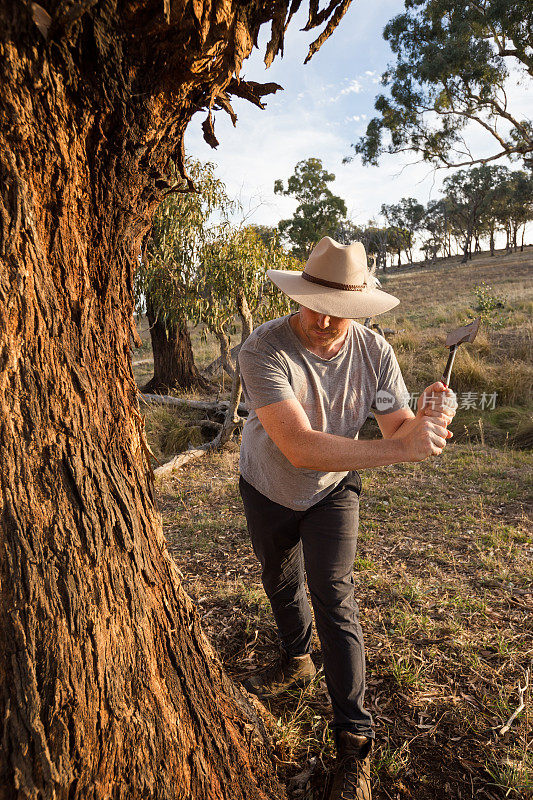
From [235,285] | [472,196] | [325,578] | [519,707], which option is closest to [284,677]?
[325,578]

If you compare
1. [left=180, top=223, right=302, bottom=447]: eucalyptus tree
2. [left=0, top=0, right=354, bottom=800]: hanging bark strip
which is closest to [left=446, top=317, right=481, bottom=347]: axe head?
[left=0, top=0, right=354, bottom=800]: hanging bark strip

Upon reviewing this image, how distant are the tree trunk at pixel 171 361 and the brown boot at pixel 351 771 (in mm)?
8550

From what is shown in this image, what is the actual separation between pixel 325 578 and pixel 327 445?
560 millimetres

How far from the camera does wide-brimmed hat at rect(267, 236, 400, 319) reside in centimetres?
203

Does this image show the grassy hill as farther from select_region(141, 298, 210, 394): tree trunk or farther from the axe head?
select_region(141, 298, 210, 394): tree trunk

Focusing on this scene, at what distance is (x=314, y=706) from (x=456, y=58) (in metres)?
14.4

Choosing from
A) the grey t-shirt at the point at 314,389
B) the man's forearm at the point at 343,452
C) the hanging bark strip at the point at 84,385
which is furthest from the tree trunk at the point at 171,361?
the hanging bark strip at the point at 84,385

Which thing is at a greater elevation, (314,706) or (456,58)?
(456,58)

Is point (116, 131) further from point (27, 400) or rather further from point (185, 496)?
point (185, 496)

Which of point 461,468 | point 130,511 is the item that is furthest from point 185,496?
point 130,511

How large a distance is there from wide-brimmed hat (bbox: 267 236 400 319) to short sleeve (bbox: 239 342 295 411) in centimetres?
25

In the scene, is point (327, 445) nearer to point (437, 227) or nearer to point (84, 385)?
point (84, 385)

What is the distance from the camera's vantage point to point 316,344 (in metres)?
2.23

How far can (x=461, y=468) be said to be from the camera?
6.13 meters
